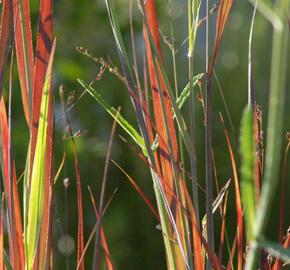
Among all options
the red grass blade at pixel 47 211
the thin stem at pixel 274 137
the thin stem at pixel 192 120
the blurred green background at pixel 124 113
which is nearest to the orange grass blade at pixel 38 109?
the red grass blade at pixel 47 211

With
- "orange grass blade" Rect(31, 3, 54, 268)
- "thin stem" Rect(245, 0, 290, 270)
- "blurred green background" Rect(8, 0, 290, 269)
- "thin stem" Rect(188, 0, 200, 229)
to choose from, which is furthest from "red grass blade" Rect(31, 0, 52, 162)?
"blurred green background" Rect(8, 0, 290, 269)

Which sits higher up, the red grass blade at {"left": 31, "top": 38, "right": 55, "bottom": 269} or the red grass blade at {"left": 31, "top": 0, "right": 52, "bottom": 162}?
the red grass blade at {"left": 31, "top": 0, "right": 52, "bottom": 162}

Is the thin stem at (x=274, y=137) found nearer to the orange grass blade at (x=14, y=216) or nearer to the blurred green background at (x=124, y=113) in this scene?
the orange grass blade at (x=14, y=216)

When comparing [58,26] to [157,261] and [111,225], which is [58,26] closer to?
[111,225]

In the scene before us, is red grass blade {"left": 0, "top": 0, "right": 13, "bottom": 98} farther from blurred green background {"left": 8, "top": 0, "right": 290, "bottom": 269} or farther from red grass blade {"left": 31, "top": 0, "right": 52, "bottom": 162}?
blurred green background {"left": 8, "top": 0, "right": 290, "bottom": 269}

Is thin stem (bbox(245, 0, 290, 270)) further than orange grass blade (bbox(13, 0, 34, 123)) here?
No

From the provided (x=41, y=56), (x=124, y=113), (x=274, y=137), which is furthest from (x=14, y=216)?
(x=124, y=113)

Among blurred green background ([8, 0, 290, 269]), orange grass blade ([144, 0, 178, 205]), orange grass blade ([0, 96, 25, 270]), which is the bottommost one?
blurred green background ([8, 0, 290, 269])
